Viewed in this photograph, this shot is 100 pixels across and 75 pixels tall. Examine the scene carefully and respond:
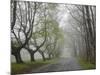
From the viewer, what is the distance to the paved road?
6.33 ft

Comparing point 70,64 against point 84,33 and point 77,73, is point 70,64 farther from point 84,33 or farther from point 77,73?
point 84,33

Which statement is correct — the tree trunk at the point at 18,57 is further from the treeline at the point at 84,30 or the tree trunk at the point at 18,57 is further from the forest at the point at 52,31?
the treeline at the point at 84,30

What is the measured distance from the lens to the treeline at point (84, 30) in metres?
2.02

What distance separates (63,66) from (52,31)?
40cm

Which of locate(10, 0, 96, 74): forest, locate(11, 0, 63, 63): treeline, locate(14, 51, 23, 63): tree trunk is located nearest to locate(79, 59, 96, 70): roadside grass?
locate(10, 0, 96, 74): forest

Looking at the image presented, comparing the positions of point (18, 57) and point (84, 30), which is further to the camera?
point (84, 30)

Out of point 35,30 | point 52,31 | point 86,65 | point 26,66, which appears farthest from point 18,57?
point 86,65

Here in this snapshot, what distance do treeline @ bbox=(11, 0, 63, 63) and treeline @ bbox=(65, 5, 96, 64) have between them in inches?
7.2

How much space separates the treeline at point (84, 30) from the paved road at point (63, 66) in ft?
0.35

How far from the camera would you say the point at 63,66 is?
1.98 metres

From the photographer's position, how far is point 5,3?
5.90 ft

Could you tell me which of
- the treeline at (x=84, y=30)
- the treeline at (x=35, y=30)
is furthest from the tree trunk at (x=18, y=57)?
the treeline at (x=84, y=30)

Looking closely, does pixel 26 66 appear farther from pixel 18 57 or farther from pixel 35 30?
pixel 35 30
